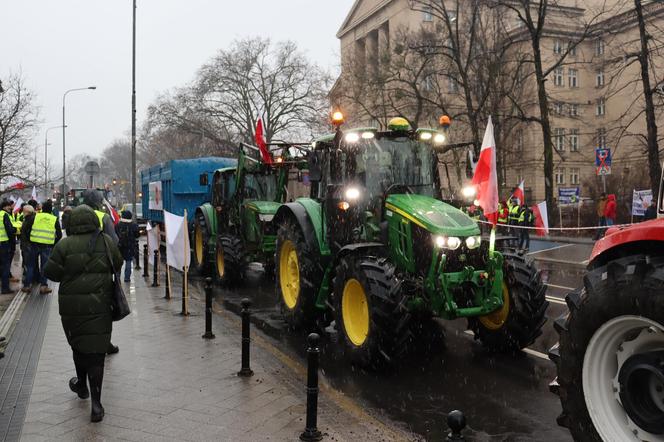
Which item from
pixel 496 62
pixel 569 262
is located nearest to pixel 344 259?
pixel 569 262

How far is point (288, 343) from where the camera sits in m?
7.93

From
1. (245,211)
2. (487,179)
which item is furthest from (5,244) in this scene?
(487,179)

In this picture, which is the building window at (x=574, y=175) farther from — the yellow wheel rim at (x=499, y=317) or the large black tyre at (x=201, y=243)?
the yellow wheel rim at (x=499, y=317)

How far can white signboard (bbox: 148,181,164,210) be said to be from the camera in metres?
19.8

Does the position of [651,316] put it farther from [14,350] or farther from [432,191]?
[14,350]

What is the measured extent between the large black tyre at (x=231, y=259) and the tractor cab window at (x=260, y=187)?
3.50ft

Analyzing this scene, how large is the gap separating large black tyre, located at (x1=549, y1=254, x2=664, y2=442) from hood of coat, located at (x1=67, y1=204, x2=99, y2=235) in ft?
13.2

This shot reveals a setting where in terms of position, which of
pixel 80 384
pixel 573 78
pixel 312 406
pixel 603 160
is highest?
pixel 573 78

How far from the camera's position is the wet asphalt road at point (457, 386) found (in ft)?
→ 16.6

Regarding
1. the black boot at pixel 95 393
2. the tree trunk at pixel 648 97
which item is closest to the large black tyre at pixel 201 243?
the black boot at pixel 95 393

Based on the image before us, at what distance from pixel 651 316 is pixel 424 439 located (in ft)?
7.35

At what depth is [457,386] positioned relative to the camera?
6098 millimetres

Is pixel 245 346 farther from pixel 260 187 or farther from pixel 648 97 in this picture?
pixel 648 97

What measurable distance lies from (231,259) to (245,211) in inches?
41.8
